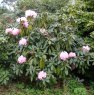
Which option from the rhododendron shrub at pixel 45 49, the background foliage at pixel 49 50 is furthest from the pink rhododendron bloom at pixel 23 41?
the background foliage at pixel 49 50

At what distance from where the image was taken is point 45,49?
4.90m

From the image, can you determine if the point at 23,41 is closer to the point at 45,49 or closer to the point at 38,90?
the point at 45,49

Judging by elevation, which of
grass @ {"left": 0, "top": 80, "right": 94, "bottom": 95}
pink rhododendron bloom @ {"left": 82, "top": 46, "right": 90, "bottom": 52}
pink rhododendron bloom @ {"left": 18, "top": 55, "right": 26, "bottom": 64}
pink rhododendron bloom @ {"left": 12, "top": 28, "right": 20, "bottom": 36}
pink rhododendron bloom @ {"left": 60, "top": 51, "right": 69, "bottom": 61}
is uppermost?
pink rhododendron bloom @ {"left": 12, "top": 28, "right": 20, "bottom": 36}

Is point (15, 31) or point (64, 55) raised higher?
point (15, 31)

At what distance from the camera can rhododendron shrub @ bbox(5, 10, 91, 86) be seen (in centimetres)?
478

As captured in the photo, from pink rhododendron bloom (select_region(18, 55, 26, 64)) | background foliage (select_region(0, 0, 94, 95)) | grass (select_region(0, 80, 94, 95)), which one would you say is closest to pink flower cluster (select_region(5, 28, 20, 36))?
background foliage (select_region(0, 0, 94, 95))

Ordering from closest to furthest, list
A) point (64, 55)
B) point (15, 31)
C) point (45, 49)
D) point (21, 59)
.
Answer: point (64, 55)
point (21, 59)
point (45, 49)
point (15, 31)

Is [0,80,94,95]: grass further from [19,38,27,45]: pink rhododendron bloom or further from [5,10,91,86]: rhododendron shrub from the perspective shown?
[19,38,27,45]: pink rhododendron bloom

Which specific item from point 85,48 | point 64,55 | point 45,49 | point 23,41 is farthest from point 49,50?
point 85,48

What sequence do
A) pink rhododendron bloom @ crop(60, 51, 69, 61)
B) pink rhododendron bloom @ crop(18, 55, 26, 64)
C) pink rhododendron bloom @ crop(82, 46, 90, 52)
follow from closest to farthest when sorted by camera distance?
pink rhododendron bloom @ crop(60, 51, 69, 61), pink rhododendron bloom @ crop(18, 55, 26, 64), pink rhododendron bloom @ crop(82, 46, 90, 52)

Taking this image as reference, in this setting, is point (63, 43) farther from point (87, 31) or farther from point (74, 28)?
point (87, 31)

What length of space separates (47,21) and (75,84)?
123 cm

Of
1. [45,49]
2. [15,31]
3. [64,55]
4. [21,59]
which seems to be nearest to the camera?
[64,55]

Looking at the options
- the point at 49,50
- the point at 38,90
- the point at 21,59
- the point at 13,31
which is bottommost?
the point at 38,90
